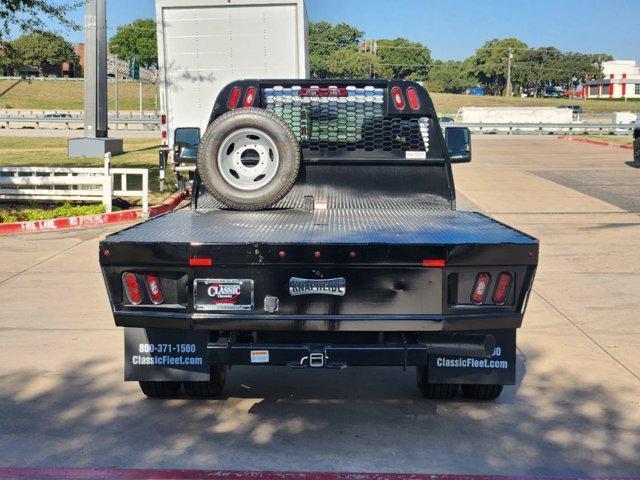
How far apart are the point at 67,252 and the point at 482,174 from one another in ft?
48.1

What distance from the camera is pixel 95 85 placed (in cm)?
2286

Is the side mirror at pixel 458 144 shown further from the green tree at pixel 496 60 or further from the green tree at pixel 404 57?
the green tree at pixel 404 57

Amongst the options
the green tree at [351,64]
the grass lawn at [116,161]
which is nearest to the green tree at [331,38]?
the green tree at [351,64]

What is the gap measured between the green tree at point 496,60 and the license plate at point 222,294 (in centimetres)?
14427

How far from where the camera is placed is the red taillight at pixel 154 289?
195 inches

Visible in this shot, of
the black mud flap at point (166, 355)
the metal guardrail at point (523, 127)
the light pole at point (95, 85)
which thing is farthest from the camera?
the metal guardrail at point (523, 127)

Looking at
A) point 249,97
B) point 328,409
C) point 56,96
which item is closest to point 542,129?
point 249,97

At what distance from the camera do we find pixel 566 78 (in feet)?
495

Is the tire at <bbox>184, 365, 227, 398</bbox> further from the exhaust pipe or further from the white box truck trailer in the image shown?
the white box truck trailer

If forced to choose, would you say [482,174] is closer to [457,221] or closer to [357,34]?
[457,221]

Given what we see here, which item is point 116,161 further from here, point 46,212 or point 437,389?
point 437,389

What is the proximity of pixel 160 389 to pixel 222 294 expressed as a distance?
1253mm

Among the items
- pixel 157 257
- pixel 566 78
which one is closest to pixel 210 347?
pixel 157 257

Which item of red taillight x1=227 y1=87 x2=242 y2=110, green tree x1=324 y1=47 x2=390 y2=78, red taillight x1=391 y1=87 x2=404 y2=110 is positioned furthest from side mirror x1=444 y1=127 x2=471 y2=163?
green tree x1=324 y1=47 x2=390 y2=78
